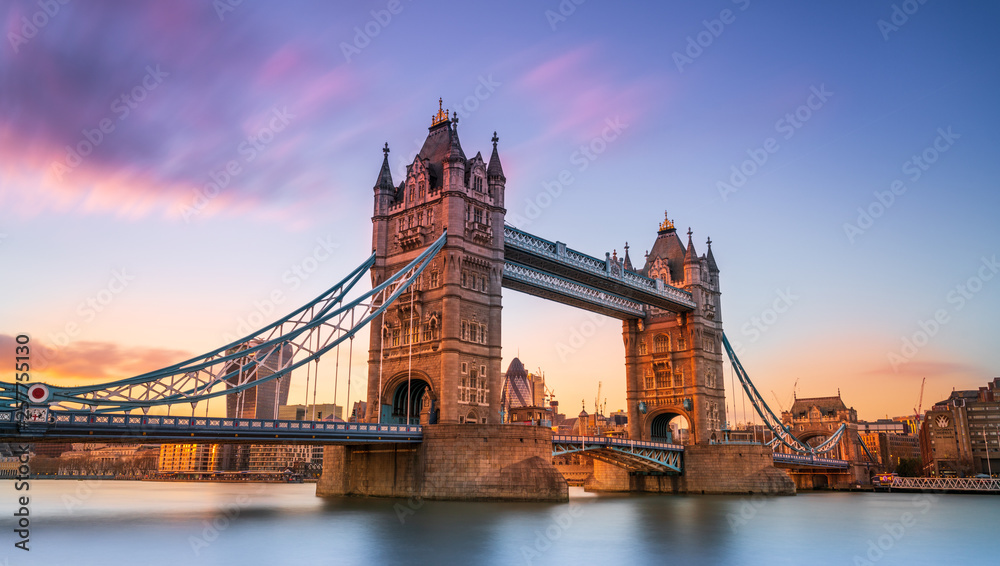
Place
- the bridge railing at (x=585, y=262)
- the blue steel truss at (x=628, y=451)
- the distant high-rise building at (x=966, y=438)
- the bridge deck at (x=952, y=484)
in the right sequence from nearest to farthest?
the blue steel truss at (x=628, y=451)
the bridge railing at (x=585, y=262)
the bridge deck at (x=952, y=484)
the distant high-rise building at (x=966, y=438)

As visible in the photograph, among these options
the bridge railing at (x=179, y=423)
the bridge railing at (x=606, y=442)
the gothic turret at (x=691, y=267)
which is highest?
the gothic turret at (x=691, y=267)

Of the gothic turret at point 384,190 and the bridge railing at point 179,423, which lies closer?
the bridge railing at point 179,423

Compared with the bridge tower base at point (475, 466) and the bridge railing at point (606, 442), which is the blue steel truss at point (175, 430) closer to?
the bridge tower base at point (475, 466)

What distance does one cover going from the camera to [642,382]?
8081cm

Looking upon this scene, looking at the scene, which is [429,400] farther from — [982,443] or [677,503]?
[982,443]

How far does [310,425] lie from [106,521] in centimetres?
1117

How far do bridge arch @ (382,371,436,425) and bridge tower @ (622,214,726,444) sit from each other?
106ft

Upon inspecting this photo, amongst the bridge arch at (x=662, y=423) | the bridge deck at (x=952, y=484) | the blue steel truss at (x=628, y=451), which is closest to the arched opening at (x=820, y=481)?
the bridge deck at (x=952, y=484)

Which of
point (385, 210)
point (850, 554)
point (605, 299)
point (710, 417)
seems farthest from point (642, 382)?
point (850, 554)

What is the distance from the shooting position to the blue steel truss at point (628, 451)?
57188 millimetres

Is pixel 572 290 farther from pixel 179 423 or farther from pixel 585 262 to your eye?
pixel 179 423

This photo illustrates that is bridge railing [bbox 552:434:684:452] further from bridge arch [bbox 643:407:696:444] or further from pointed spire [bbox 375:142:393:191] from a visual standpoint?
pointed spire [bbox 375:142:393:191]

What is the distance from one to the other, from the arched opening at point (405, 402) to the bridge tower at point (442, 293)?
76 millimetres

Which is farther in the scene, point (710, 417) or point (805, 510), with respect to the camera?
point (710, 417)
